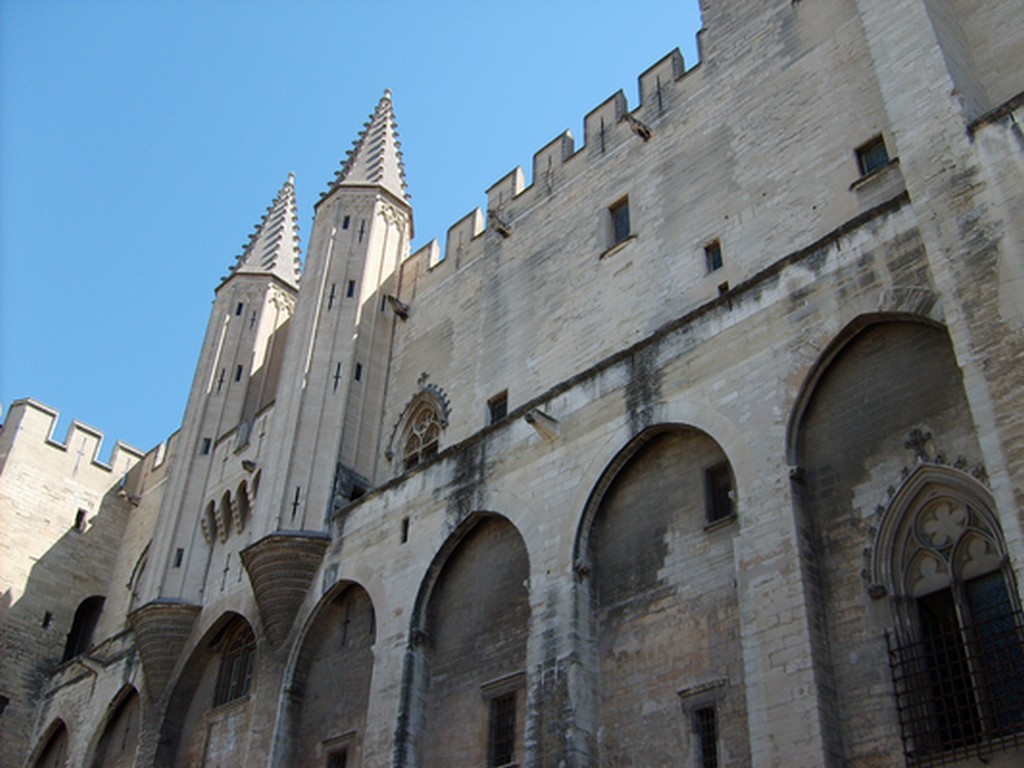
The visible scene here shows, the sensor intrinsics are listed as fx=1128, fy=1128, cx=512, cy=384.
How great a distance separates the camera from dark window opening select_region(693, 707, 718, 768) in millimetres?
10617

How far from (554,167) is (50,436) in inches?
568

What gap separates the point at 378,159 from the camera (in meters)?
22.2

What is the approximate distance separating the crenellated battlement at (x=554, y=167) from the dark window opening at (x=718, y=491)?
656 centimetres

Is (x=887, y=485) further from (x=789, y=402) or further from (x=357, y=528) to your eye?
(x=357, y=528)

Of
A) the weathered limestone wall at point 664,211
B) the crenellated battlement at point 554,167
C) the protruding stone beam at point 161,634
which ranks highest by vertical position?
the crenellated battlement at point 554,167

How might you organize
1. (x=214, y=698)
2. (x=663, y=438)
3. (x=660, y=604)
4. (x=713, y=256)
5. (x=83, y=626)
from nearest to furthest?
(x=660, y=604)
(x=663, y=438)
(x=713, y=256)
(x=214, y=698)
(x=83, y=626)

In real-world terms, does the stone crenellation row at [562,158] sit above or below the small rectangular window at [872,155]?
above

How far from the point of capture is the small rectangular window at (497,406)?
16.9 metres

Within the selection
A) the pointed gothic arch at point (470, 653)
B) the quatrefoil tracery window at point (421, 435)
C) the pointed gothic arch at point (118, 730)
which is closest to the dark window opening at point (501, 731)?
the pointed gothic arch at point (470, 653)

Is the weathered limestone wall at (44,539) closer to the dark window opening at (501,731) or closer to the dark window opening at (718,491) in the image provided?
the dark window opening at (501,731)

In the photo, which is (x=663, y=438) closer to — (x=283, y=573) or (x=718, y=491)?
(x=718, y=491)

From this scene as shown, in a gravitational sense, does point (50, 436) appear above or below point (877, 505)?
above

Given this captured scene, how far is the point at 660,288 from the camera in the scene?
592 inches

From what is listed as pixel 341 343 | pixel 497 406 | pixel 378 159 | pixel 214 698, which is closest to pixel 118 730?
pixel 214 698
